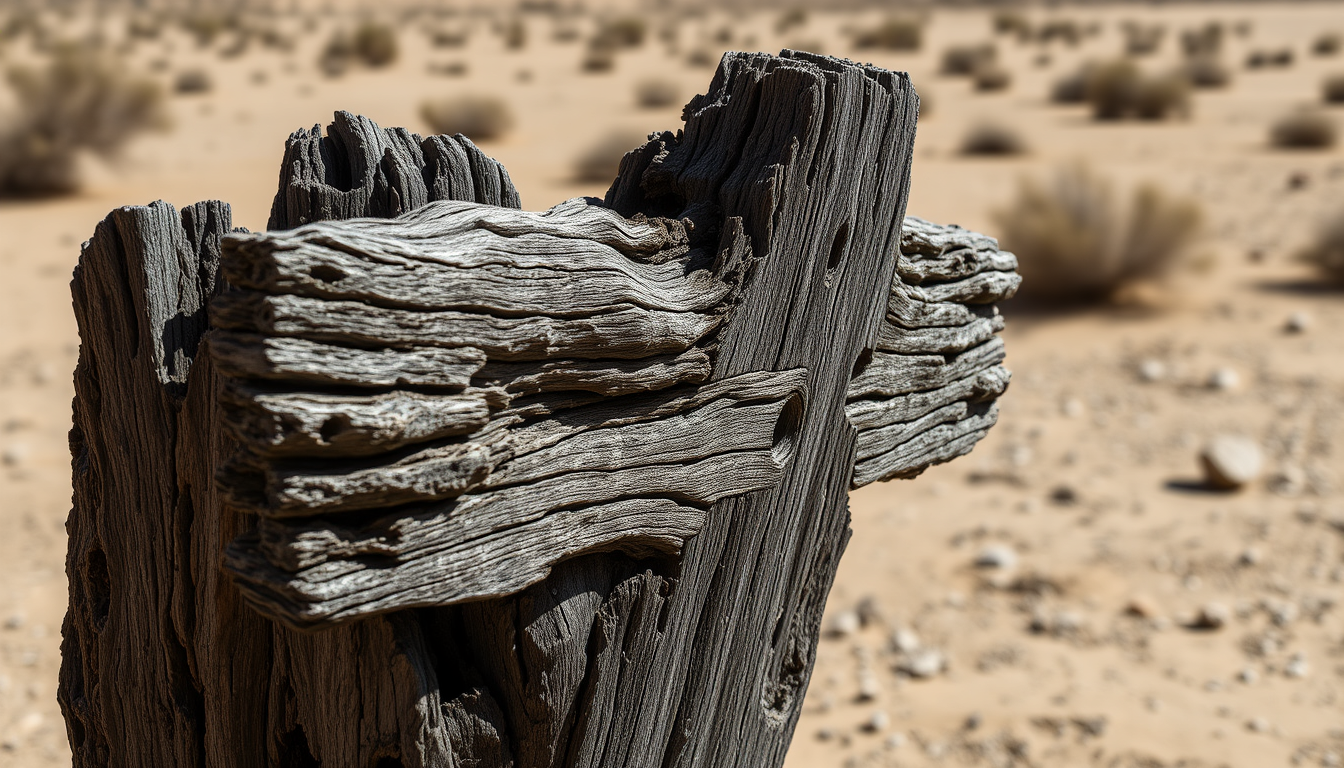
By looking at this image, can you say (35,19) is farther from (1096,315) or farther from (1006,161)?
(1096,315)

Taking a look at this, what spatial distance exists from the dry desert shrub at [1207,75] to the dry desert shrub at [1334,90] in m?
2.74

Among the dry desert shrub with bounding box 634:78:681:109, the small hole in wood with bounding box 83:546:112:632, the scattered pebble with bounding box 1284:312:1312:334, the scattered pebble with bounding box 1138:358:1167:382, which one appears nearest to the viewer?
the small hole in wood with bounding box 83:546:112:632

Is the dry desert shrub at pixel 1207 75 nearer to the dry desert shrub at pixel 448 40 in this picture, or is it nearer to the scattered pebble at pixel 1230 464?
the dry desert shrub at pixel 448 40

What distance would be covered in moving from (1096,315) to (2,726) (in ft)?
23.7

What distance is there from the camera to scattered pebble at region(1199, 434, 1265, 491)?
542cm

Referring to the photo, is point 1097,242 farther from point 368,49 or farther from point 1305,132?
point 368,49

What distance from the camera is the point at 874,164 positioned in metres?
1.57

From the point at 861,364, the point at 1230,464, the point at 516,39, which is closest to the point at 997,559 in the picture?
the point at 1230,464

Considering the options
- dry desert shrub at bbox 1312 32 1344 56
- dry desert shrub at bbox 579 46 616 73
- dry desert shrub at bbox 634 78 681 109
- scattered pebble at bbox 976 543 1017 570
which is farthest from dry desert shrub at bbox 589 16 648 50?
scattered pebble at bbox 976 543 1017 570

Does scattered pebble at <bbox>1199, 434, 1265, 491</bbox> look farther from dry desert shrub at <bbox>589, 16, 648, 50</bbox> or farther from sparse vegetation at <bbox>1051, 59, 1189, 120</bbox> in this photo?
dry desert shrub at <bbox>589, 16, 648, 50</bbox>

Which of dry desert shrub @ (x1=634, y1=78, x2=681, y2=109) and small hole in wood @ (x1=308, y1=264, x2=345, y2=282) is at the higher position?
dry desert shrub @ (x1=634, y1=78, x2=681, y2=109)

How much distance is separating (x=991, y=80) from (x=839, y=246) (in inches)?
770

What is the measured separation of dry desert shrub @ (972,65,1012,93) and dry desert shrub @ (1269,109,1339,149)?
666 cm

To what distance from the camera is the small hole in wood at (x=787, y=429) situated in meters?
1.54
